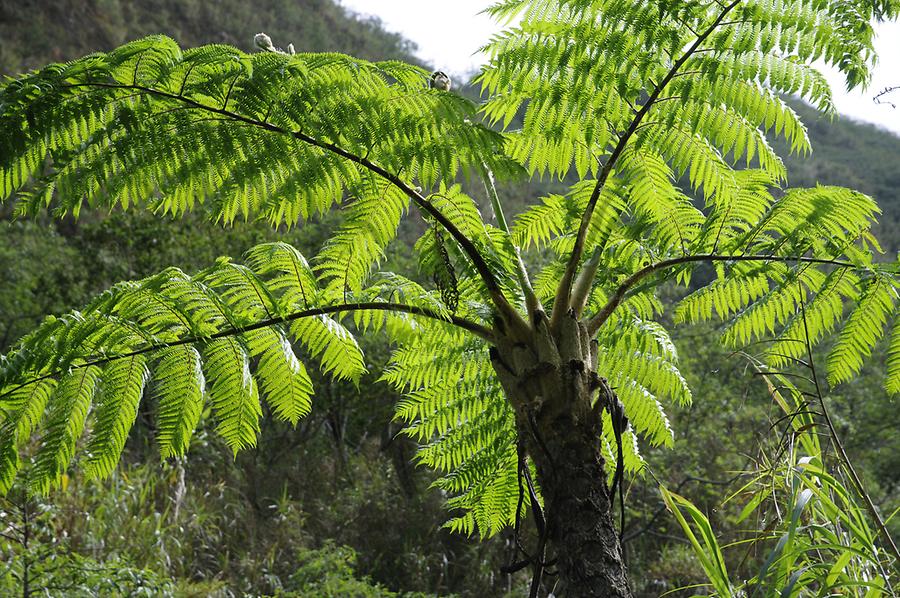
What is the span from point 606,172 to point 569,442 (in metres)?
0.66

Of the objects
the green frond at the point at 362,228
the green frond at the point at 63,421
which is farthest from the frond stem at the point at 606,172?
the green frond at the point at 63,421

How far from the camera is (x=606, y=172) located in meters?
1.88

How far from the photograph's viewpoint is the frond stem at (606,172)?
180 cm

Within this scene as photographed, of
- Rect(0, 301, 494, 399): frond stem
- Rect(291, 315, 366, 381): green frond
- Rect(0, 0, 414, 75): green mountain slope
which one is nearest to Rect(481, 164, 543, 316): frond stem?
Rect(0, 301, 494, 399): frond stem

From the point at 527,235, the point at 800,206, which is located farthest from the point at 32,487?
the point at 800,206

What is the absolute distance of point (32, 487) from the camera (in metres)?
1.84

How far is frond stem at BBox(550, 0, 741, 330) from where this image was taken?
1802mm

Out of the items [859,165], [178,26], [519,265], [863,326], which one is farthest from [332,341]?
[859,165]

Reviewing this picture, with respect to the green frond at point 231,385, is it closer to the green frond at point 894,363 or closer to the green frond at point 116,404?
the green frond at point 116,404

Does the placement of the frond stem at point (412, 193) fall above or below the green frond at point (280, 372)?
above

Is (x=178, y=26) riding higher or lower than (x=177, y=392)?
higher

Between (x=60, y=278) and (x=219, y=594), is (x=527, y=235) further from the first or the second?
(x=60, y=278)

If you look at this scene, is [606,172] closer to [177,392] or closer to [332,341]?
[332,341]

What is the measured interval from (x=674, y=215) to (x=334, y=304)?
89cm
